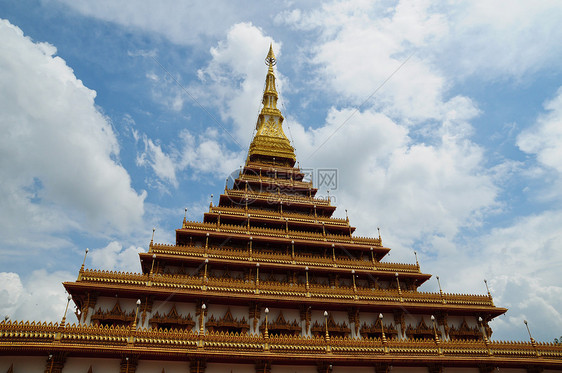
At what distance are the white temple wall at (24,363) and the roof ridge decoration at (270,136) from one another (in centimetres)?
3479

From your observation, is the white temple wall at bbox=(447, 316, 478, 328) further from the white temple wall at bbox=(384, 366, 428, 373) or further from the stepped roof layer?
the white temple wall at bbox=(384, 366, 428, 373)

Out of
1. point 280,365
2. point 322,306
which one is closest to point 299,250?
point 322,306

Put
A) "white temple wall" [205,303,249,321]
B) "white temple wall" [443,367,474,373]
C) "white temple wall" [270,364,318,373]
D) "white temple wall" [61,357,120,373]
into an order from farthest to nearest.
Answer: "white temple wall" [205,303,249,321] < "white temple wall" [443,367,474,373] < "white temple wall" [270,364,318,373] < "white temple wall" [61,357,120,373]

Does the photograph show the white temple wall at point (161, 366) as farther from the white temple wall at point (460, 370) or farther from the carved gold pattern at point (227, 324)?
the white temple wall at point (460, 370)

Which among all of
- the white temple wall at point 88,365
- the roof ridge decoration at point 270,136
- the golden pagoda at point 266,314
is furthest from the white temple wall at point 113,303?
the roof ridge decoration at point 270,136

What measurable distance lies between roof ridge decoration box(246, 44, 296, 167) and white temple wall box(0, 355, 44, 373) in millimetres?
34791

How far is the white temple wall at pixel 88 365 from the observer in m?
22.9

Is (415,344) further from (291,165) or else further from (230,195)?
(291,165)

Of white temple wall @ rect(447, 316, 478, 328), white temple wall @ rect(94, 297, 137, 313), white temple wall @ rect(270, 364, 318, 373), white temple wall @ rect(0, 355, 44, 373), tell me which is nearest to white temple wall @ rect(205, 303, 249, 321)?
white temple wall @ rect(270, 364, 318, 373)

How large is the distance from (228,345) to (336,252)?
17.8 metres

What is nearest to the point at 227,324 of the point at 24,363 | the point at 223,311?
the point at 223,311

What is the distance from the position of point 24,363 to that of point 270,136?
132 ft

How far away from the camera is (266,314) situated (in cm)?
2502

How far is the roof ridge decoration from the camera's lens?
52.1 meters
